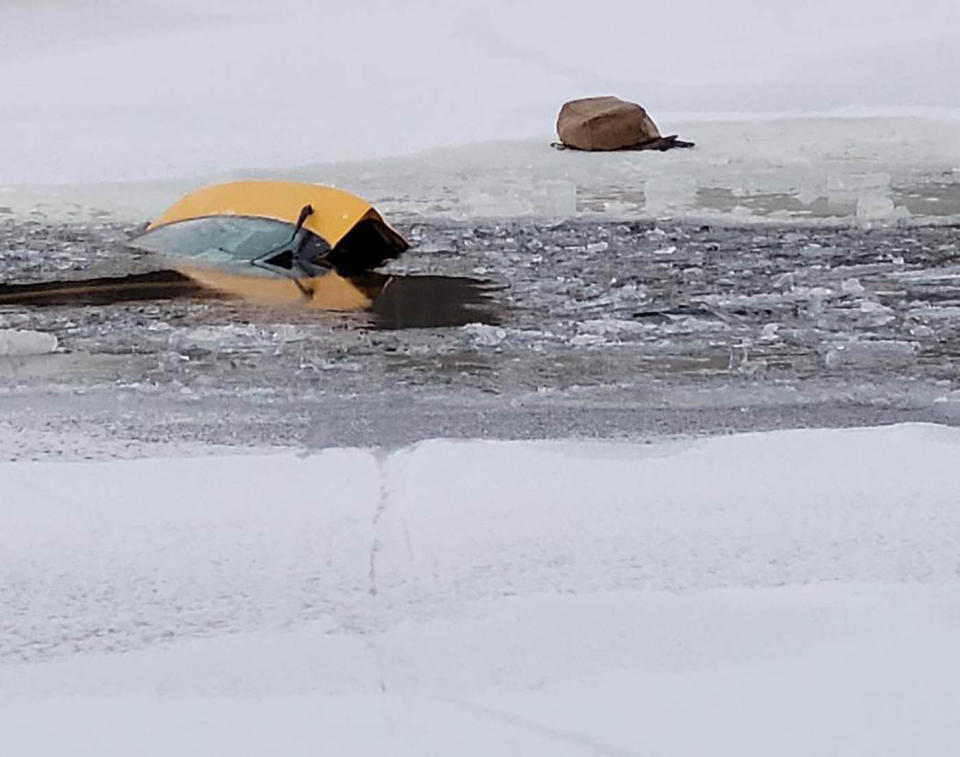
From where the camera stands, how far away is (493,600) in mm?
3703

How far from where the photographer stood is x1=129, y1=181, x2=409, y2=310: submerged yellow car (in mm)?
7839

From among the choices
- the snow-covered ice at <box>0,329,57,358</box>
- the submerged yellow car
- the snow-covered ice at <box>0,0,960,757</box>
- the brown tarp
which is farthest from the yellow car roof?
the brown tarp

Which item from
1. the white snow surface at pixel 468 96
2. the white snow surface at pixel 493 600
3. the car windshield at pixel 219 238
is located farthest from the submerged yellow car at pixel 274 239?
the white snow surface at pixel 493 600

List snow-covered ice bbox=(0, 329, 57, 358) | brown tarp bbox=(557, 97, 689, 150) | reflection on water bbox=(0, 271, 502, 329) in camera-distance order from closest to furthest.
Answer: snow-covered ice bbox=(0, 329, 57, 358)
reflection on water bbox=(0, 271, 502, 329)
brown tarp bbox=(557, 97, 689, 150)

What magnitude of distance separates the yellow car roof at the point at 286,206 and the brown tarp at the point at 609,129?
4.37 meters

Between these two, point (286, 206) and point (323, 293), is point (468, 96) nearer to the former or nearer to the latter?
point (286, 206)

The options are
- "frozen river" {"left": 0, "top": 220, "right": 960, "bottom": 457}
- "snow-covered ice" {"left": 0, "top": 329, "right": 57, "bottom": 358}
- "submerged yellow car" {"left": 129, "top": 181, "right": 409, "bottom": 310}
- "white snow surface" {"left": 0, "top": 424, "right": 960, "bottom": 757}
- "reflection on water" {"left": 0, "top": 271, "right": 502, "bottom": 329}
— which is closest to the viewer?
"white snow surface" {"left": 0, "top": 424, "right": 960, "bottom": 757}

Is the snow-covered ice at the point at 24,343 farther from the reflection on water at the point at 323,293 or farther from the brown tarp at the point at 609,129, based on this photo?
the brown tarp at the point at 609,129

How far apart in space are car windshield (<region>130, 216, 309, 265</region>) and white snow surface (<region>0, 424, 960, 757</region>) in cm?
364

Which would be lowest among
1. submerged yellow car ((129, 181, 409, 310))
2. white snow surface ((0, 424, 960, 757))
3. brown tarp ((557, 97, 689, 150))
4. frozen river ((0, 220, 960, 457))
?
white snow surface ((0, 424, 960, 757))

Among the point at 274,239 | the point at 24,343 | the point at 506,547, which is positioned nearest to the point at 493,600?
the point at 506,547

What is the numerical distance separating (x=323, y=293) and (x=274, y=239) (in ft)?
3.23

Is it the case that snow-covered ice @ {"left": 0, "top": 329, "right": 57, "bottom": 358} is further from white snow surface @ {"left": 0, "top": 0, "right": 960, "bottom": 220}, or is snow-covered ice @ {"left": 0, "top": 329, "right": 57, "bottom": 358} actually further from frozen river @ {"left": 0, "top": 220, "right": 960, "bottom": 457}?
white snow surface @ {"left": 0, "top": 0, "right": 960, "bottom": 220}

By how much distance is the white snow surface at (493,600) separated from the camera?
312 cm
